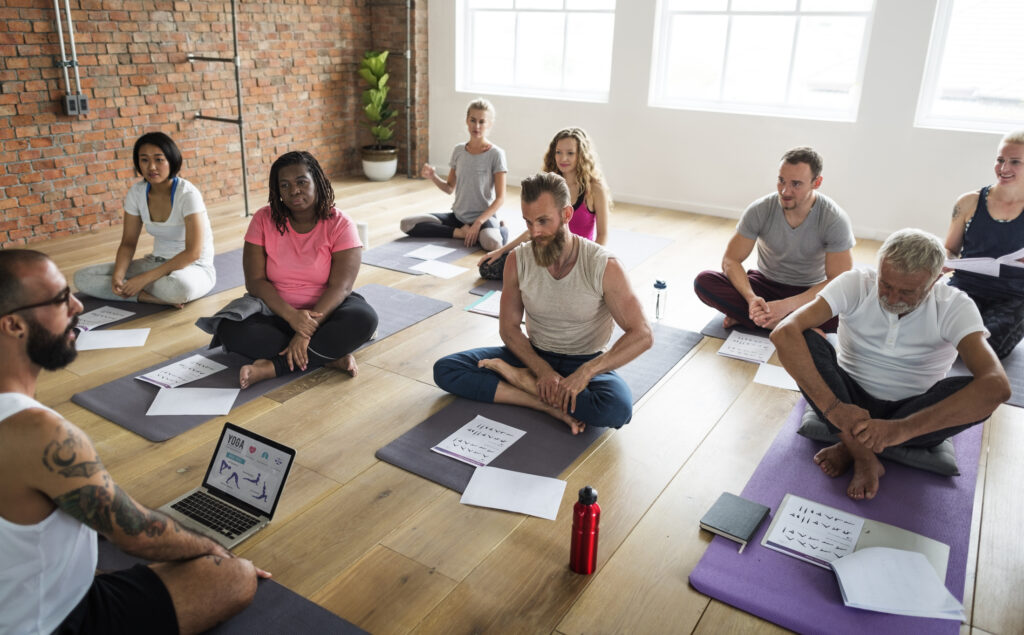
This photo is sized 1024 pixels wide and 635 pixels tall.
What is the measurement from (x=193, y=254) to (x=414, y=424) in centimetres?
173

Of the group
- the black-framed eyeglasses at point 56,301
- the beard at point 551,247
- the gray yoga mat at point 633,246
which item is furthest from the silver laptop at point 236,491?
the gray yoga mat at point 633,246

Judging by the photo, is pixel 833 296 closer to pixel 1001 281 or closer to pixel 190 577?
pixel 1001 281

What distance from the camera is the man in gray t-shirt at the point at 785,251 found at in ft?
10.9

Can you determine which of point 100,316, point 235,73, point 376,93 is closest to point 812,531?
point 100,316

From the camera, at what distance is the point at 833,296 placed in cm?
245

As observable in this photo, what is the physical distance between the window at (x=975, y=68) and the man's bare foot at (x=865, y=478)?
3.65 meters

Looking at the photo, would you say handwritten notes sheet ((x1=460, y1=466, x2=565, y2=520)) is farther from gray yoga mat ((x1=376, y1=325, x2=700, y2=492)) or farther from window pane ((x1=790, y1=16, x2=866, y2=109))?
window pane ((x1=790, y1=16, x2=866, y2=109))

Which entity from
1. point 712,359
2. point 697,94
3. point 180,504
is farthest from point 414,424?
point 697,94

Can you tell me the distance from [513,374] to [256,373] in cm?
104

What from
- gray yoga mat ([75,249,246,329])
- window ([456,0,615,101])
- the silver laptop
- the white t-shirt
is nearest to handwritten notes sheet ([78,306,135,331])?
gray yoga mat ([75,249,246,329])

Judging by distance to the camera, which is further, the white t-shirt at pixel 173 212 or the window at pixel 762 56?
Result: the window at pixel 762 56

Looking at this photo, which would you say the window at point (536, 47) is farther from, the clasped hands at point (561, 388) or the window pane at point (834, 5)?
the clasped hands at point (561, 388)

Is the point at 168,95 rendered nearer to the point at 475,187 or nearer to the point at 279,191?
the point at 475,187

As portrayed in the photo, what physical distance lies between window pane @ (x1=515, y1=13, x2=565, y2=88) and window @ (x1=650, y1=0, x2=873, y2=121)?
3.18 ft
